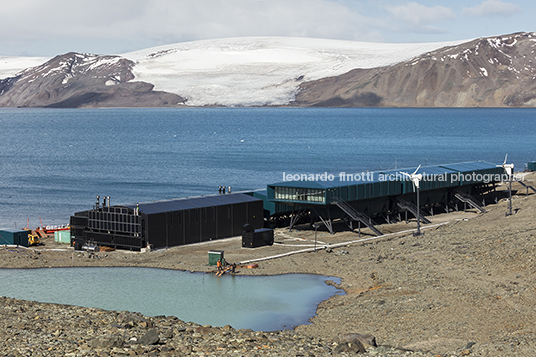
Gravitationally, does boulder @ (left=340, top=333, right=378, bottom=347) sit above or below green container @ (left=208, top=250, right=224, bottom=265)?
above

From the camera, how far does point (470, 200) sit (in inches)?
3371

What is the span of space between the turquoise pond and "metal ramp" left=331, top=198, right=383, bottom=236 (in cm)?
1905

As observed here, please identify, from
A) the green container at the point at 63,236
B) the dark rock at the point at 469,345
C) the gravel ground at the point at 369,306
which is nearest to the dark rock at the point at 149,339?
the gravel ground at the point at 369,306

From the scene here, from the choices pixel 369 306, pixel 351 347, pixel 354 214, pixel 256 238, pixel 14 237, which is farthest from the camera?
pixel 354 214

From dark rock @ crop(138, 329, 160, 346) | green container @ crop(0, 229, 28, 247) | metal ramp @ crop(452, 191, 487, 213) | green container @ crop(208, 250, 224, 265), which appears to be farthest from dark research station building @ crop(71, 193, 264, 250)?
dark rock @ crop(138, 329, 160, 346)

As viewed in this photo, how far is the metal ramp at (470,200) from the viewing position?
275ft

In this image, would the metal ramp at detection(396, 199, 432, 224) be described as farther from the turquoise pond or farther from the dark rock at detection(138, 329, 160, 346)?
the dark rock at detection(138, 329, 160, 346)

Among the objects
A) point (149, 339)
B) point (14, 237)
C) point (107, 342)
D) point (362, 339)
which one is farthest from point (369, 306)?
point (14, 237)

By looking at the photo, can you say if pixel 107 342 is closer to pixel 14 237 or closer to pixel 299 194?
pixel 14 237

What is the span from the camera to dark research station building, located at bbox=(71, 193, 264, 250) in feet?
205

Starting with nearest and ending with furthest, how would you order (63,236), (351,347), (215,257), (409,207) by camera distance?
(351,347)
(215,257)
(63,236)
(409,207)

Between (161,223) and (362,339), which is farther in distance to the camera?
(161,223)

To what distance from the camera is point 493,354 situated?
29391mm

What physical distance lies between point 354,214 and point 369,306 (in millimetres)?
31314
